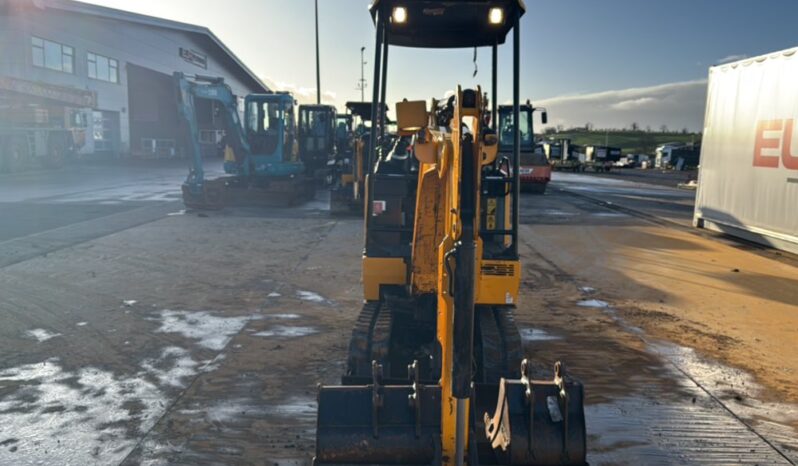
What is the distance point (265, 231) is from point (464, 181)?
11299 mm

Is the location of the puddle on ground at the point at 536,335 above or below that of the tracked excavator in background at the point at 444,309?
below

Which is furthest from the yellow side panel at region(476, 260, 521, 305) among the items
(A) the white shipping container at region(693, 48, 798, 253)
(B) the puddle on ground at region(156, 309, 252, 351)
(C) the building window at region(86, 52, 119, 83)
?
(C) the building window at region(86, 52, 119, 83)

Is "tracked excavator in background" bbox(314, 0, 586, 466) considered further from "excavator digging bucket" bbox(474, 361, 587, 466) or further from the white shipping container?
the white shipping container

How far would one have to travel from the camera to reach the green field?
7012cm

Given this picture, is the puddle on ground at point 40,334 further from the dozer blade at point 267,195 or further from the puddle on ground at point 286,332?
the dozer blade at point 267,195

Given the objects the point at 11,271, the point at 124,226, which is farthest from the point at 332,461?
the point at 124,226

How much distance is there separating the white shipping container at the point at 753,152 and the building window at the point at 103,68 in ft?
121

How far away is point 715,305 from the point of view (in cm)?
806

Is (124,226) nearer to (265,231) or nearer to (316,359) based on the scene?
(265,231)

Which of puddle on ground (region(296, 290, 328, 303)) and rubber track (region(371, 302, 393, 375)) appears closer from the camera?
rubber track (region(371, 302, 393, 375))

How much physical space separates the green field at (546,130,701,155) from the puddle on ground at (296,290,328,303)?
63791 millimetres

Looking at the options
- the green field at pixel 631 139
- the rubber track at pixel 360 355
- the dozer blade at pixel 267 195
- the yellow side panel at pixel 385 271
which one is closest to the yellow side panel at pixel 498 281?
the yellow side panel at pixel 385 271

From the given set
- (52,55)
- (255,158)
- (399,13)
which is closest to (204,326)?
(399,13)

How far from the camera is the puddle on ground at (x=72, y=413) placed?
400cm
